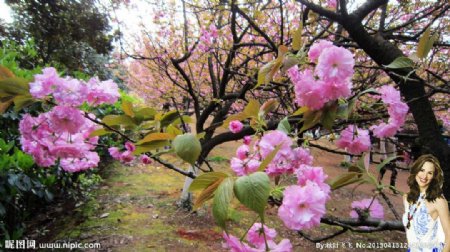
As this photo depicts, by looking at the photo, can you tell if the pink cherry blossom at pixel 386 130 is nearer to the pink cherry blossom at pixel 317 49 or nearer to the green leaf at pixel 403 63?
the green leaf at pixel 403 63

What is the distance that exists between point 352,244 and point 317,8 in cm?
391

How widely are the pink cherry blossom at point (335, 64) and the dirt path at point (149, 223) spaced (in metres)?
2.40

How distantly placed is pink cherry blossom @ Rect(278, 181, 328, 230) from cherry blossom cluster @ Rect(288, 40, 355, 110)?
0.77 ft

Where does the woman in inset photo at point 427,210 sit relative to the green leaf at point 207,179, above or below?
below

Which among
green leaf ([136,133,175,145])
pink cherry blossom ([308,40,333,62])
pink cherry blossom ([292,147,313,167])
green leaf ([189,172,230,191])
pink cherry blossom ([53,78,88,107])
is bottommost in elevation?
green leaf ([189,172,230,191])

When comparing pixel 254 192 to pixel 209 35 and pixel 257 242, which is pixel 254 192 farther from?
pixel 209 35

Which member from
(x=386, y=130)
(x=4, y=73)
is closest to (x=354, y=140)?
(x=386, y=130)

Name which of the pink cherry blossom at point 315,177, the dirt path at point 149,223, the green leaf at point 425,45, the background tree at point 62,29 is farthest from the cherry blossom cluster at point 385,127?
the background tree at point 62,29

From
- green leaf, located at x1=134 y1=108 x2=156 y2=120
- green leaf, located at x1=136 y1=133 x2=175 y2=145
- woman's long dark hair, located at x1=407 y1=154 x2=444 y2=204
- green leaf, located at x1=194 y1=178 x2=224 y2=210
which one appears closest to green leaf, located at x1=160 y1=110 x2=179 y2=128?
green leaf, located at x1=134 y1=108 x2=156 y2=120

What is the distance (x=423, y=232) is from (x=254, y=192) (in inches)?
26.5

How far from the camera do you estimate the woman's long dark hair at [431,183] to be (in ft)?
3.04

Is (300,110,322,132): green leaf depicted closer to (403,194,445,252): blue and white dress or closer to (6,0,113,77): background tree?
(403,194,445,252): blue and white dress

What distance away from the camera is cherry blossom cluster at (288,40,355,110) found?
78cm

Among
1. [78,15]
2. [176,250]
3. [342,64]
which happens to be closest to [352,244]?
[176,250]
